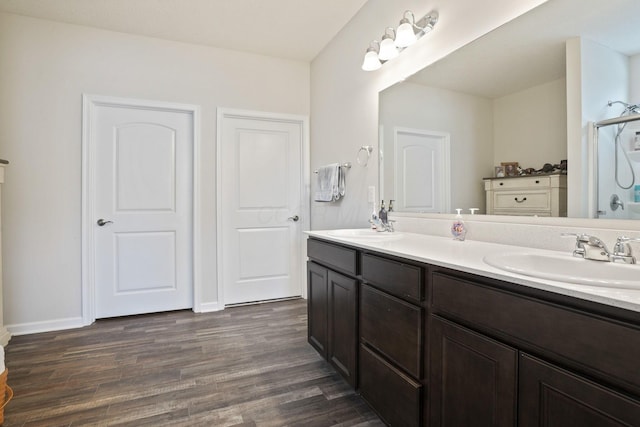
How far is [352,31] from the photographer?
272 cm

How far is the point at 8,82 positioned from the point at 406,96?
9.92 ft

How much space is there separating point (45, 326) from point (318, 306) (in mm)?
2324

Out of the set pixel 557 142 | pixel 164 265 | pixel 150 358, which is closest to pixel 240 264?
pixel 164 265

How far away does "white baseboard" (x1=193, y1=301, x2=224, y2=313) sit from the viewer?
3.17 metres

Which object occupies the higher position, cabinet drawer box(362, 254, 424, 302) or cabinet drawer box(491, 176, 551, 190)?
cabinet drawer box(491, 176, 551, 190)

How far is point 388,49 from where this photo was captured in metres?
2.07

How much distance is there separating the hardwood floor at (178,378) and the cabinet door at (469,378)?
1.93 feet

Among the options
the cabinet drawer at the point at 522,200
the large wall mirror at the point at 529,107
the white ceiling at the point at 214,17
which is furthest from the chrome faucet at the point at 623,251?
the white ceiling at the point at 214,17

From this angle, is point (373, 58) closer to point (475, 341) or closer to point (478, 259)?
point (478, 259)

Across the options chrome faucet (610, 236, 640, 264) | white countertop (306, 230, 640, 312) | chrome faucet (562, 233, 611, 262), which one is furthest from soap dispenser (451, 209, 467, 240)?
chrome faucet (610, 236, 640, 264)

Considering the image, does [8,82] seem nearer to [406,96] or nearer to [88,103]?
[88,103]

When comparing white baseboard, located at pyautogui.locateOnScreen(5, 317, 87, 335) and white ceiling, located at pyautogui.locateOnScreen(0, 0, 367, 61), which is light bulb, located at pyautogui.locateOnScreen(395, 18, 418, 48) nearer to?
white ceiling, located at pyautogui.locateOnScreen(0, 0, 367, 61)

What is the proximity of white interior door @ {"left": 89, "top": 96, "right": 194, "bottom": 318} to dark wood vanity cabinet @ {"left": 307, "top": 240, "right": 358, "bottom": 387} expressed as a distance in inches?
63.4

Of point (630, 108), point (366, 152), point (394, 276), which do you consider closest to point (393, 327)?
point (394, 276)
